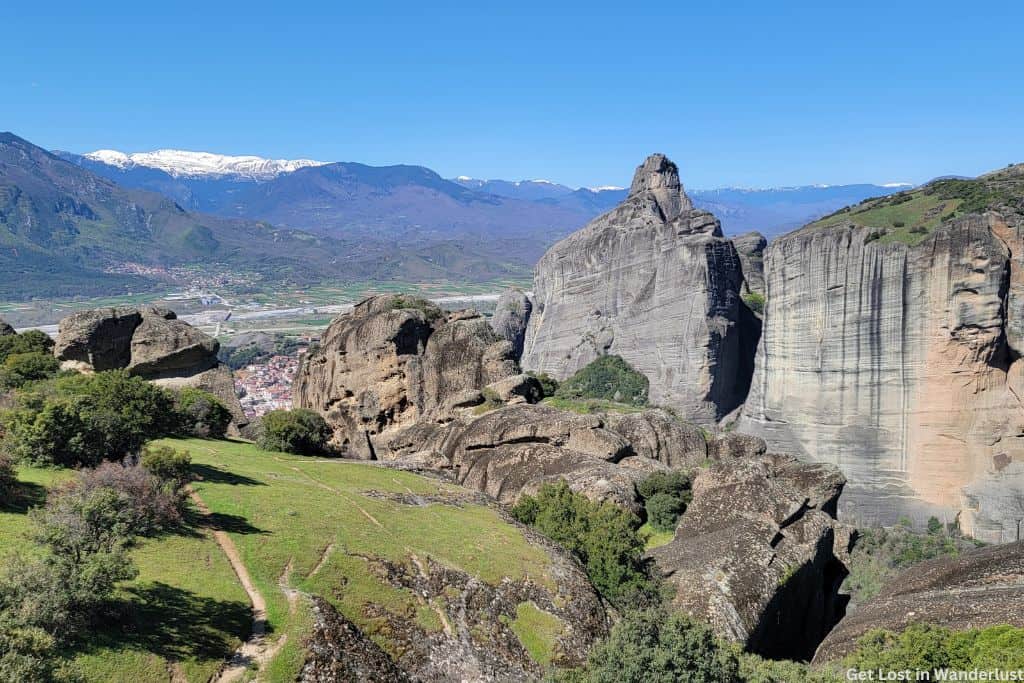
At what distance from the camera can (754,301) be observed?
103250mm

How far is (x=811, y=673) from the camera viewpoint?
16.5m

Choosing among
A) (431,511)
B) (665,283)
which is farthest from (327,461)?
(665,283)

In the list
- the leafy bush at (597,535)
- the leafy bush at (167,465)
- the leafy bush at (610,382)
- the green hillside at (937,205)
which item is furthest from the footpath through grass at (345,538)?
the leafy bush at (610,382)

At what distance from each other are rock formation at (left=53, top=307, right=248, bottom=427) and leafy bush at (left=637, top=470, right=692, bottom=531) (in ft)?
62.5

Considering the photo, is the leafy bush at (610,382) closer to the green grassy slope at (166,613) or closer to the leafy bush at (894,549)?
the leafy bush at (894,549)

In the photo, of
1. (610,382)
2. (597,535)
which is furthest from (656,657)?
(610,382)

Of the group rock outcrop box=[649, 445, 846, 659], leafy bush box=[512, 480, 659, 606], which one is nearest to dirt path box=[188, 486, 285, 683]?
leafy bush box=[512, 480, 659, 606]

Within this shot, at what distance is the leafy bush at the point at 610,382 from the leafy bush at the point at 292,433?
65.6 m

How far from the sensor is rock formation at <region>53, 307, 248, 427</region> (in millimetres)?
36125

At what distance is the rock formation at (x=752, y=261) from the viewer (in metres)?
109

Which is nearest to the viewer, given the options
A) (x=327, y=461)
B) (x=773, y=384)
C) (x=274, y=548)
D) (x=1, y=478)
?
(x=1, y=478)

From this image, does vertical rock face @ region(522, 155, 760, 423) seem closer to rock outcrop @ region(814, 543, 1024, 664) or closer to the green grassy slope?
rock outcrop @ region(814, 543, 1024, 664)

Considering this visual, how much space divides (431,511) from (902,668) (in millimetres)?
13096

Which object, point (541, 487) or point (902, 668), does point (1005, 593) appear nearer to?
point (902, 668)
